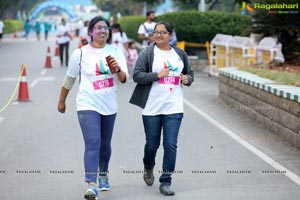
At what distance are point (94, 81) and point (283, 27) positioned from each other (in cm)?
1066

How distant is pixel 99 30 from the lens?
7.79 metres

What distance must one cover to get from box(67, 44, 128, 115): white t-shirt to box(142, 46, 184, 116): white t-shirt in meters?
0.45

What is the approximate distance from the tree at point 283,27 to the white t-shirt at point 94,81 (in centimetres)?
1020

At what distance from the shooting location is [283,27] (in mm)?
17766

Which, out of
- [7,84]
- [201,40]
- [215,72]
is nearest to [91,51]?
[7,84]

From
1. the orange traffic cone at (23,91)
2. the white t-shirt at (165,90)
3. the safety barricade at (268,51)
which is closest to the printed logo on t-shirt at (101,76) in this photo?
the white t-shirt at (165,90)

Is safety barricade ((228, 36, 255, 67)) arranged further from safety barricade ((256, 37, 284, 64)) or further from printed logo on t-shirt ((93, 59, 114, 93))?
printed logo on t-shirt ((93, 59, 114, 93))

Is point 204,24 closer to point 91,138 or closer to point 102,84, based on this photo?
point 102,84

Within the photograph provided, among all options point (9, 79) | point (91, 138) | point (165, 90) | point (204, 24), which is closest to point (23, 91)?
point (9, 79)

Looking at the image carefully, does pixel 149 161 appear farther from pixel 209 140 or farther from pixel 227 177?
pixel 209 140

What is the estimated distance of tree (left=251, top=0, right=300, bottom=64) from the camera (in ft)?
58.2

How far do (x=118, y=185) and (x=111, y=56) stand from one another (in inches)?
61.1

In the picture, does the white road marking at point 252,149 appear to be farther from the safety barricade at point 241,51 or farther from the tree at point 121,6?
the tree at point 121,6

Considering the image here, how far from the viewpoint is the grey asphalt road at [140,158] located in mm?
8188
